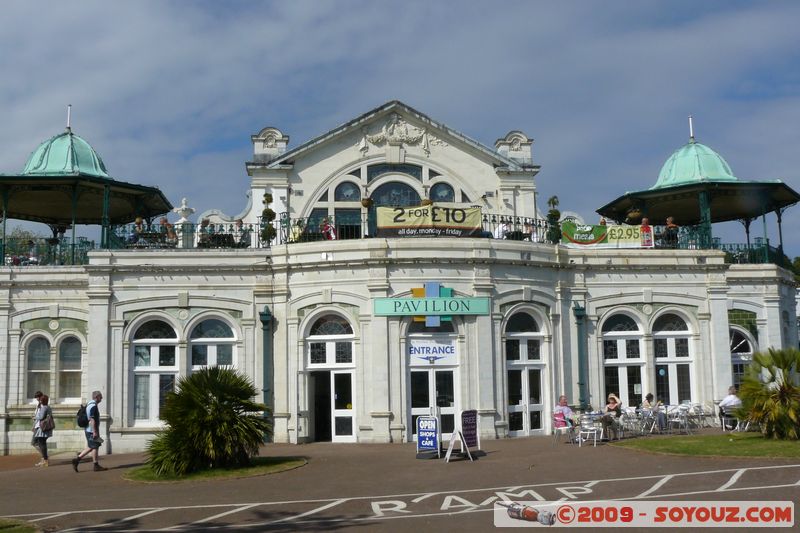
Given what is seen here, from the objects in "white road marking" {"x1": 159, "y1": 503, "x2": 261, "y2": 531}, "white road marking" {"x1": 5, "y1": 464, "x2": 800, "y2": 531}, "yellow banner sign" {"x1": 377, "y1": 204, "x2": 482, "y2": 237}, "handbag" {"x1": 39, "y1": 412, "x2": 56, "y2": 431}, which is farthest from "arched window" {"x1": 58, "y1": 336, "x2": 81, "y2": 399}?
"white road marking" {"x1": 159, "y1": 503, "x2": 261, "y2": 531}

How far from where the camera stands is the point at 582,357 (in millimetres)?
24750

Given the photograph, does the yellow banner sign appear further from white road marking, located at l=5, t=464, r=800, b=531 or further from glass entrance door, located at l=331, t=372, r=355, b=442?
white road marking, located at l=5, t=464, r=800, b=531

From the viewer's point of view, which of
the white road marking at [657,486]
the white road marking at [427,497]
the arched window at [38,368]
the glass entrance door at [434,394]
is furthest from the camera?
the arched window at [38,368]

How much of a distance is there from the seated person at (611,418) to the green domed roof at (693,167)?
36.5ft

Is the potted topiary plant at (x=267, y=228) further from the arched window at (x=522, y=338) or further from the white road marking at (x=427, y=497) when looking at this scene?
the white road marking at (x=427, y=497)

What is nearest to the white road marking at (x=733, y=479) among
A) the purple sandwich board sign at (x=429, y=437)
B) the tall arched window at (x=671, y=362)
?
the purple sandwich board sign at (x=429, y=437)

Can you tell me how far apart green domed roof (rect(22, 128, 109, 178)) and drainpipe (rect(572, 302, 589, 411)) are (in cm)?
1716

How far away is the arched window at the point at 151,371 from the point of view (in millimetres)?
24062

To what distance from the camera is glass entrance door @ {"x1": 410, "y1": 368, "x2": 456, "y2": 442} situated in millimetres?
22797

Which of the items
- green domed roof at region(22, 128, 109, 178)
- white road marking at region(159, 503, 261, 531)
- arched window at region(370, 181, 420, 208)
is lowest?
white road marking at region(159, 503, 261, 531)

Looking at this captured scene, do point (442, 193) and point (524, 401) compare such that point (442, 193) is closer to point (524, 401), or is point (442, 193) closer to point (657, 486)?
point (524, 401)

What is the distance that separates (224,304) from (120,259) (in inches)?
131

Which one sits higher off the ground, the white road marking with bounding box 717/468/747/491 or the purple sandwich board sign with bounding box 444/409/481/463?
the purple sandwich board sign with bounding box 444/409/481/463

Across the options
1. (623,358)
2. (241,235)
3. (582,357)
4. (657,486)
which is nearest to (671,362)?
(623,358)
